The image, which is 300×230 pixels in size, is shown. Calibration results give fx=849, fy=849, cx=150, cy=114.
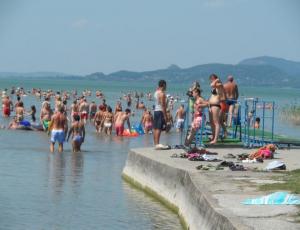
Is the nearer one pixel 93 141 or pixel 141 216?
pixel 141 216

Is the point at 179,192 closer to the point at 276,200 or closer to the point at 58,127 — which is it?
the point at 276,200

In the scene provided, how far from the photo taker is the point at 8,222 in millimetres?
11219

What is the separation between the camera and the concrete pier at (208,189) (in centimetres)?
843

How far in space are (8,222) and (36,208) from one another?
Result: 1.13 metres

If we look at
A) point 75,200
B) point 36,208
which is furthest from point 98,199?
point 36,208

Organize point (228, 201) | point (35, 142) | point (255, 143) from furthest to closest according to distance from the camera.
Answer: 1. point (35, 142)
2. point (255, 143)
3. point (228, 201)

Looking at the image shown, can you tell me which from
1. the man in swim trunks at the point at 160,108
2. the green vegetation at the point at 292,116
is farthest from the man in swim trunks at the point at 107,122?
the green vegetation at the point at 292,116

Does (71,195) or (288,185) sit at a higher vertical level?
(288,185)

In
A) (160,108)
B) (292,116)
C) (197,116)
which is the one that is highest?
(160,108)

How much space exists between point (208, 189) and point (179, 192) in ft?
5.31

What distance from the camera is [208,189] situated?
10461 millimetres

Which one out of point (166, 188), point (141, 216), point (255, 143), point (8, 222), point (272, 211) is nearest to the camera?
point (272, 211)

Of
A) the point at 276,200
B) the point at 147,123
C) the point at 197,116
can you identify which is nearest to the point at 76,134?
the point at 197,116

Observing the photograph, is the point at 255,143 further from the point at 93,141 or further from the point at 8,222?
the point at 93,141
